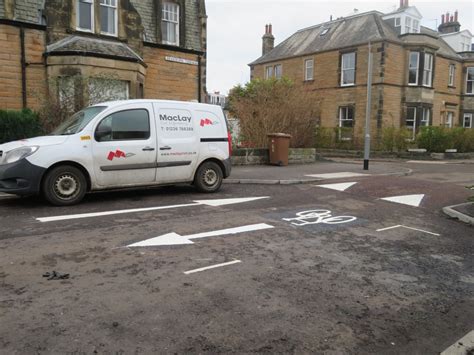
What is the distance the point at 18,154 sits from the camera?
24.5 feet

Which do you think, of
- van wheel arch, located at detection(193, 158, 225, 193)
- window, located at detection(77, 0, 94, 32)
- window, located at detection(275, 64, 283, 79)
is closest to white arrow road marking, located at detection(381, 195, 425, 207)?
van wheel arch, located at detection(193, 158, 225, 193)

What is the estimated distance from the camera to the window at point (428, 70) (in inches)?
1227

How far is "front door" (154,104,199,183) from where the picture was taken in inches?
351

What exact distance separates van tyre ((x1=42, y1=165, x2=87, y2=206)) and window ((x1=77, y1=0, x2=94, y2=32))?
1111 cm

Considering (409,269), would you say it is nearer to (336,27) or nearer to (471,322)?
(471,322)

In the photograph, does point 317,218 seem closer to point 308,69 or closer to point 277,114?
point 277,114

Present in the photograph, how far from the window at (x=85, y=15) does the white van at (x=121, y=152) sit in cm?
972

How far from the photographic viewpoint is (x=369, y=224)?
721 centimetres

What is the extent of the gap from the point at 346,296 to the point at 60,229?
13.8 feet

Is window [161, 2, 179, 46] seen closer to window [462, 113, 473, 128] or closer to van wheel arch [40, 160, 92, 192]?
van wheel arch [40, 160, 92, 192]

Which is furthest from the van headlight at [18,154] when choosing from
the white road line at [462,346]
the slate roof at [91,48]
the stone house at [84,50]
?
the slate roof at [91,48]

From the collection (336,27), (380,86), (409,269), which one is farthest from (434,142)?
(409,269)

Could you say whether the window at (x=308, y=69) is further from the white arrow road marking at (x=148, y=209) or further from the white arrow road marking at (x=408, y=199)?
the white arrow road marking at (x=148, y=209)

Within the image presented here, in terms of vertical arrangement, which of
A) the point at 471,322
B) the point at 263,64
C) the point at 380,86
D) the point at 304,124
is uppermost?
the point at 263,64
